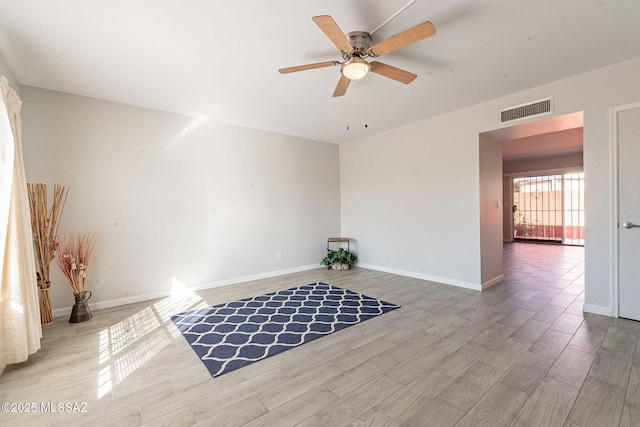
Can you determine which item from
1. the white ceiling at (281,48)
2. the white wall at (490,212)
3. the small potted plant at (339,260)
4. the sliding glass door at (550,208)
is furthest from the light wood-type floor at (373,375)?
the sliding glass door at (550,208)

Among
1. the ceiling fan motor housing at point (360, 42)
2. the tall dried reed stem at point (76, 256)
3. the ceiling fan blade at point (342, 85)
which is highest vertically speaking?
the ceiling fan motor housing at point (360, 42)

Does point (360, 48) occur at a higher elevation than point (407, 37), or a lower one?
higher

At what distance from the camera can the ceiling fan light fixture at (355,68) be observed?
7.57ft

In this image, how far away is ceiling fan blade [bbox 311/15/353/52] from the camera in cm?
177

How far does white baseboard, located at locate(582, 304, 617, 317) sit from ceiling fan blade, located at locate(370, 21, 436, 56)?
346cm

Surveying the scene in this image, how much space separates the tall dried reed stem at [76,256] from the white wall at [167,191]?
109mm

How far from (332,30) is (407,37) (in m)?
0.54

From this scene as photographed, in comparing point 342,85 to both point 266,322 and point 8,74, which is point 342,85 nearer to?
point 266,322

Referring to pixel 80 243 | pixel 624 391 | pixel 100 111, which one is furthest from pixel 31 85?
pixel 624 391

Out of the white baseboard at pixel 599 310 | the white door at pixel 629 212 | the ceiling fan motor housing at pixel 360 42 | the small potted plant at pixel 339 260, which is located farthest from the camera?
the small potted plant at pixel 339 260

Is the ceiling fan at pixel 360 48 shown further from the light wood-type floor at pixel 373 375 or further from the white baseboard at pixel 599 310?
the white baseboard at pixel 599 310

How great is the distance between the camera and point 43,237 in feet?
9.91

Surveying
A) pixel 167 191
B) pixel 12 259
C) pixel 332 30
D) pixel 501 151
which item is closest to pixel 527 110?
pixel 501 151

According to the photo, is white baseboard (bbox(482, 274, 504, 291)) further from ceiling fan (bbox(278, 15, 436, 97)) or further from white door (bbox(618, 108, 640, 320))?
ceiling fan (bbox(278, 15, 436, 97))
